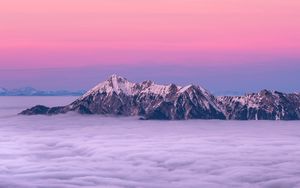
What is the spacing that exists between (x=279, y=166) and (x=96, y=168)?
36243 millimetres

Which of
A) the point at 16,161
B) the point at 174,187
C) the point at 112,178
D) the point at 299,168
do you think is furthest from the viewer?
the point at 16,161

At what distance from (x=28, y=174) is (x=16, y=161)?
23723 mm

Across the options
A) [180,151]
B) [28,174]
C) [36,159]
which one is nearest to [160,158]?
[180,151]

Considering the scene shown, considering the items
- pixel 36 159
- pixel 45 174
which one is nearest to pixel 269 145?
pixel 36 159

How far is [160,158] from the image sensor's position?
15075 cm

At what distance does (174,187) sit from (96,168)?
28132 millimetres

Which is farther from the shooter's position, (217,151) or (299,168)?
(217,151)

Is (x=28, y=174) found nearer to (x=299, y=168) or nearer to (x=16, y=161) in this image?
(x=16, y=161)

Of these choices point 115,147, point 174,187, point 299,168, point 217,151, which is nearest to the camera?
point 174,187

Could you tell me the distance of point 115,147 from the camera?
181375mm

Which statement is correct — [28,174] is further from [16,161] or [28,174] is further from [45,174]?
[16,161]

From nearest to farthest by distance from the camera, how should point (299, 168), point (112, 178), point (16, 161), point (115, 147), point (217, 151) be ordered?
point (112, 178) → point (299, 168) → point (16, 161) → point (217, 151) → point (115, 147)

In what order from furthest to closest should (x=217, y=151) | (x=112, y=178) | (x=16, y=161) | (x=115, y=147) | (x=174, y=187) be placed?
(x=115, y=147)
(x=217, y=151)
(x=16, y=161)
(x=112, y=178)
(x=174, y=187)

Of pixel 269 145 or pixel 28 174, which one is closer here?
pixel 28 174
